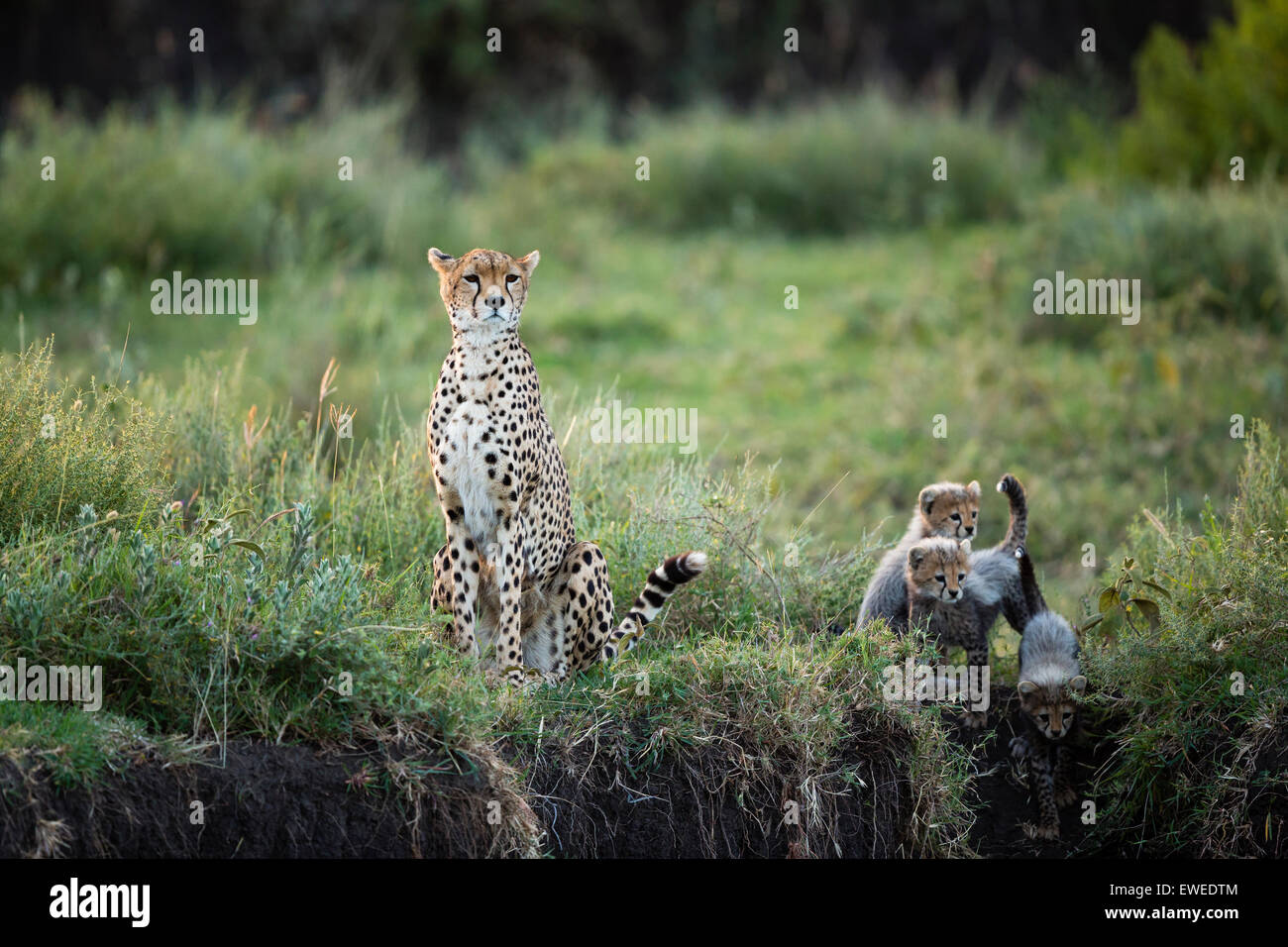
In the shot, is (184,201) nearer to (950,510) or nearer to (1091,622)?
(950,510)

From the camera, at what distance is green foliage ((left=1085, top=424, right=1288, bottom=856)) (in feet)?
15.5

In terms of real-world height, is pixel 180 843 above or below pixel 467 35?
below

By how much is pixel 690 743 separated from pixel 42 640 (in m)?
1.88

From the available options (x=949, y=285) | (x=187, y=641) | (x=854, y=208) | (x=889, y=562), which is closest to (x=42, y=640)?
(x=187, y=641)

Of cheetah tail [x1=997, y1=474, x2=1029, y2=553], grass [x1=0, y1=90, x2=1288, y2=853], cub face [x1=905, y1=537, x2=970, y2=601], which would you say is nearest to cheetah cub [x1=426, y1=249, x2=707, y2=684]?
grass [x1=0, y1=90, x2=1288, y2=853]

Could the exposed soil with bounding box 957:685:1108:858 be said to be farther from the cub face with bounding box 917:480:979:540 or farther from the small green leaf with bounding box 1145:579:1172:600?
the cub face with bounding box 917:480:979:540

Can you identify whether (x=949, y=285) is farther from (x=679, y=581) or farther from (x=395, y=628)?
(x=395, y=628)

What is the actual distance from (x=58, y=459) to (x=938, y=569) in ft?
9.50

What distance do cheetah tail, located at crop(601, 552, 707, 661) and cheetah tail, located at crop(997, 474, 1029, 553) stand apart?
1262 mm

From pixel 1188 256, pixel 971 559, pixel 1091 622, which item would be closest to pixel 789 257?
pixel 1188 256

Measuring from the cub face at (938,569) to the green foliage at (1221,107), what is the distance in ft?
23.5

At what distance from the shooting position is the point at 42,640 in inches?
167

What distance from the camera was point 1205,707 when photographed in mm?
4871

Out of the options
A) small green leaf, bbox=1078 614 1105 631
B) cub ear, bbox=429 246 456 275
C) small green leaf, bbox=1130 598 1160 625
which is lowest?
small green leaf, bbox=1078 614 1105 631
